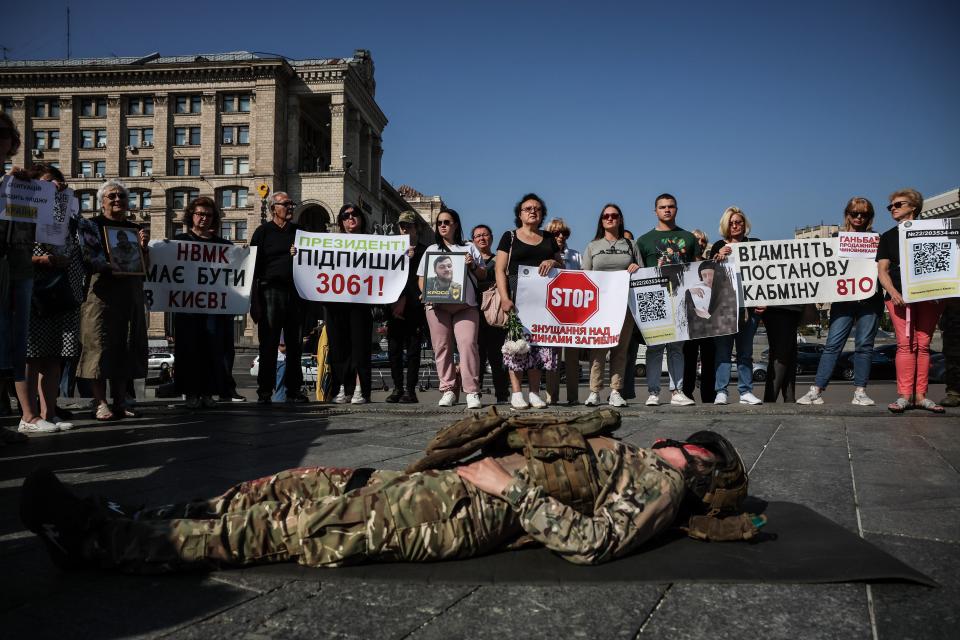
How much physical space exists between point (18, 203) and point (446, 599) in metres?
5.03

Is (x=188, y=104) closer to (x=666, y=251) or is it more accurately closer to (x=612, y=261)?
(x=612, y=261)

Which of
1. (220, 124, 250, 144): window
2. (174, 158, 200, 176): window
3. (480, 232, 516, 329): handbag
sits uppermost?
(220, 124, 250, 144): window

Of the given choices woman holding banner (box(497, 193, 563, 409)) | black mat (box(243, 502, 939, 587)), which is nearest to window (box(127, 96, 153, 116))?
woman holding banner (box(497, 193, 563, 409))

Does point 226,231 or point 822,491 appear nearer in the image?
point 822,491

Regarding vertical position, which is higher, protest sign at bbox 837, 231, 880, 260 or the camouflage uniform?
protest sign at bbox 837, 231, 880, 260

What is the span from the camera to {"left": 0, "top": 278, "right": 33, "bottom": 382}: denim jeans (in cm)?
530

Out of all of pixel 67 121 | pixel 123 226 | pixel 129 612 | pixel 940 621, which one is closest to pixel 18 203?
pixel 123 226

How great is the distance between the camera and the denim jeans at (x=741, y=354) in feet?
25.8

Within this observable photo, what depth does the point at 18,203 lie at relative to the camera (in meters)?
5.49

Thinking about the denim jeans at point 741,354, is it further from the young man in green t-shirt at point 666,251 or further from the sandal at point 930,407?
the sandal at point 930,407

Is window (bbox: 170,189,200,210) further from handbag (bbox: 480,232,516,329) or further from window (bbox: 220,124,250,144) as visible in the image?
handbag (bbox: 480,232,516,329)

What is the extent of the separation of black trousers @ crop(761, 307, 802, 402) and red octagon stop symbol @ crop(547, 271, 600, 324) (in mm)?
2000

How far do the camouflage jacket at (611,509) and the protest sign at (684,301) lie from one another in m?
5.28

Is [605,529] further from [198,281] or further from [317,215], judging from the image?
[317,215]
